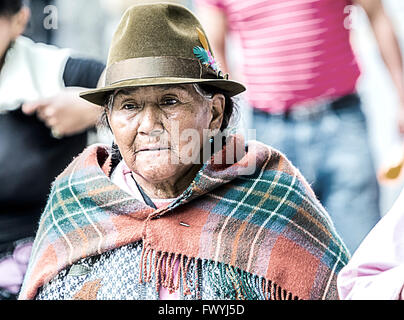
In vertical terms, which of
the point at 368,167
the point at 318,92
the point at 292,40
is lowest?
the point at 368,167

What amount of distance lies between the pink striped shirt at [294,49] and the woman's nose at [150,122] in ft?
3.49

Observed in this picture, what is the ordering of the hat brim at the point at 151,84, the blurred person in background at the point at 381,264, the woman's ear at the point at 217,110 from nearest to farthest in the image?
the blurred person in background at the point at 381,264
the hat brim at the point at 151,84
the woman's ear at the point at 217,110

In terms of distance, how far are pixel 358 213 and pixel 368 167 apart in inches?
9.7

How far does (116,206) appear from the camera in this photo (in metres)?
2.79

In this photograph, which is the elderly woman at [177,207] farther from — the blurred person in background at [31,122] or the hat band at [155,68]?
the blurred person in background at [31,122]

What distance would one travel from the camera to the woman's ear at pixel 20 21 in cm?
351

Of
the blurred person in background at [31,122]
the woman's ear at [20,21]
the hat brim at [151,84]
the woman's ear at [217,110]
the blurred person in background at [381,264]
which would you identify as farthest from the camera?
the woman's ear at [20,21]

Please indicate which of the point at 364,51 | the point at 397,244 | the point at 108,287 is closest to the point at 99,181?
the point at 108,287

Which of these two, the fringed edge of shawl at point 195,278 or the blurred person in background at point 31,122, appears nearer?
the fringed edge of shawl at point 195,278

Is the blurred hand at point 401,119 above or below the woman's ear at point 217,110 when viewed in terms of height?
below

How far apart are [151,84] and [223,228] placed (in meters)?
0.64

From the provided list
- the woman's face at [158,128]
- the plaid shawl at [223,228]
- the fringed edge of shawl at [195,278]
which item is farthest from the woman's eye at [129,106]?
the fringed edge of shawl at [195,278]
